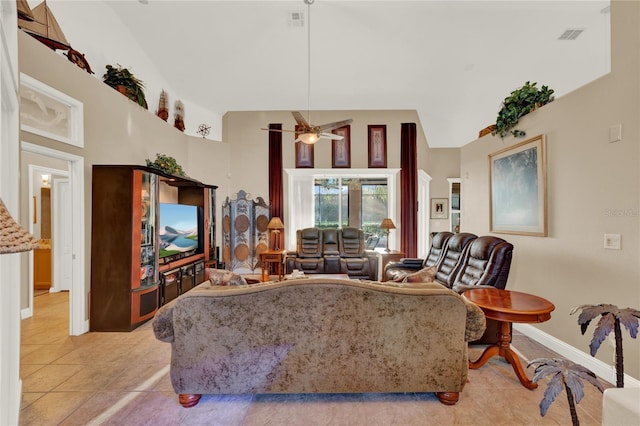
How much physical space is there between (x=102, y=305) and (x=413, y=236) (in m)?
5.73

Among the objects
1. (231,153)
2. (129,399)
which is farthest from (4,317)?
(231,153)

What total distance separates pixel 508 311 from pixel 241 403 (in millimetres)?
2042

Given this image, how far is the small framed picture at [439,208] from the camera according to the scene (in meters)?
7.39

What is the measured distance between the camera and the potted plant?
388cm

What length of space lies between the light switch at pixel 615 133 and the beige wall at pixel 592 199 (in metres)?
0.03

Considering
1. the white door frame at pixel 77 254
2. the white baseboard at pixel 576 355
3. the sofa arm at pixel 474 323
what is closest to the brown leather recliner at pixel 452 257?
the white baseboard at pixel 576 355

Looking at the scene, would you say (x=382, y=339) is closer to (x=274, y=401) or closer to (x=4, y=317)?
(x=274, y=401)

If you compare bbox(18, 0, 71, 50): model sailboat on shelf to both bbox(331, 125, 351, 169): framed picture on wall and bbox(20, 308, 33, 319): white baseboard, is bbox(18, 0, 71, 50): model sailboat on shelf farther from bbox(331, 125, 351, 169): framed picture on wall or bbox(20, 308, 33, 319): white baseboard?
bbox(331, 125, 351, 169): framed picture on wall

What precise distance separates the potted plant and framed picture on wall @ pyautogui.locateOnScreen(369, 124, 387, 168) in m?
4.57

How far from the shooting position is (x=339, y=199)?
686 centimetres

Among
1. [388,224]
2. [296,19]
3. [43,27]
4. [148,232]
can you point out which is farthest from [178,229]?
[388,224]

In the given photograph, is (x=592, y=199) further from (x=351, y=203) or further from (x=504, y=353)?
(x=351, y=203)

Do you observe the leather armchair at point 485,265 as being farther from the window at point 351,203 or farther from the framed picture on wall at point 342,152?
the framed picture on wall at point 342,152

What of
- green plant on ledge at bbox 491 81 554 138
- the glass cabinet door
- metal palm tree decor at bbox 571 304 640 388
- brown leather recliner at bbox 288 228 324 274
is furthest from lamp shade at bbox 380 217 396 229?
metal palm tree decor at bbox 571 304 640 388
